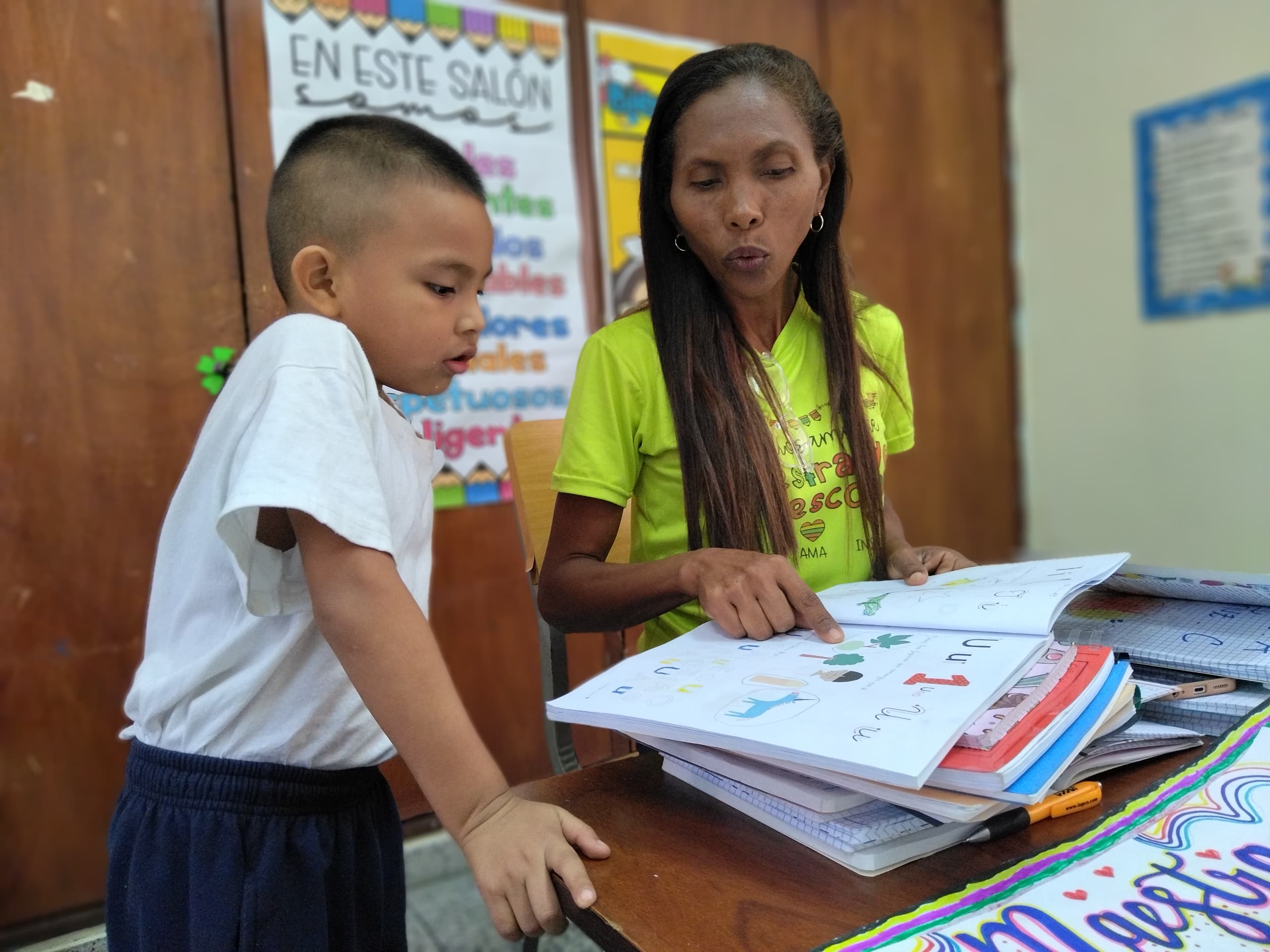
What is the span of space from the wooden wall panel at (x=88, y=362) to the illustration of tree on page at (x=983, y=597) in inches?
52.9

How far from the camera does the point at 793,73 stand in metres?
1.01

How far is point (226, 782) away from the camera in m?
0.70

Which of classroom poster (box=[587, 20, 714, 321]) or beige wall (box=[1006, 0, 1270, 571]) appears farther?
beige wall (box=[1006, 0, 1270, 571])

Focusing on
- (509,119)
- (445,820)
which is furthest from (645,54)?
(445,820)

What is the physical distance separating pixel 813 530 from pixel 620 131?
1414mm

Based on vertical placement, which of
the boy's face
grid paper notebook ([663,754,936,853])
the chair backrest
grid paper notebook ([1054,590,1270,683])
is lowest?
grid paper notebook ([663,754,936,853])

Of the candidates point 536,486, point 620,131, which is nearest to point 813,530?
point 536,486

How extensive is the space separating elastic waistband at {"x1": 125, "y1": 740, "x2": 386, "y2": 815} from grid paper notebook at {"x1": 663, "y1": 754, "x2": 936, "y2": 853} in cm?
38

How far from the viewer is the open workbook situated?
0.49 metres

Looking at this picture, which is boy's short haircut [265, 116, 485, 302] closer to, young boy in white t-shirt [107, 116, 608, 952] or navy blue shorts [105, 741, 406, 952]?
young boy in white t-shirt [107, 116, 608, 952]

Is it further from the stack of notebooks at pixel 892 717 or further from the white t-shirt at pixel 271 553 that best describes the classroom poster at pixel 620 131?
the stack of notebooks at pixel 892 717

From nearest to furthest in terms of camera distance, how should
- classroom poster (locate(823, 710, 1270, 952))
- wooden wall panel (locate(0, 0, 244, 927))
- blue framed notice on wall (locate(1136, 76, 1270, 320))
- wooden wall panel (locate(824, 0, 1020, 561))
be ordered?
classroom poster (locate(823, 710, 1270, 952)), wooden wall panel (locate(0, 0, 244, 927)), blue framed notice on wall (locate(1136, 76, 1270, 320)), wooden wall panel (locate(824, 0, 1020, 561))

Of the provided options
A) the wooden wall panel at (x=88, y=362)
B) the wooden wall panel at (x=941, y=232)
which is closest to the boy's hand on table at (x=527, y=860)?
the wooden wall panel at (x=88, y=362)

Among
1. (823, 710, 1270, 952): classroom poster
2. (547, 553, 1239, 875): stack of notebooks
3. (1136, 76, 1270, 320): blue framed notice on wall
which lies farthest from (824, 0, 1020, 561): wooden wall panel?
(823, 710, 1270, 952): classroom poster
